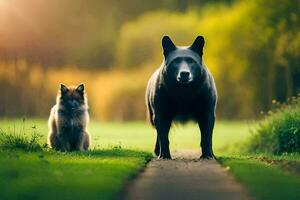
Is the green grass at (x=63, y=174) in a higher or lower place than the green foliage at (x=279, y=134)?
lower

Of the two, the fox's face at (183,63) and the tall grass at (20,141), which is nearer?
the fox's face at (183,63)

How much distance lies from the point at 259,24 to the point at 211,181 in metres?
29.0

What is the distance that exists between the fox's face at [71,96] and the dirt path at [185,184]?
3.00 meters

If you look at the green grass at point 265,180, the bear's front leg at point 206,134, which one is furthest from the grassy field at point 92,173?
the bear's front leg at point 206,134

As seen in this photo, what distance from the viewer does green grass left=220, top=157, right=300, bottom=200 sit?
12562 millimetres

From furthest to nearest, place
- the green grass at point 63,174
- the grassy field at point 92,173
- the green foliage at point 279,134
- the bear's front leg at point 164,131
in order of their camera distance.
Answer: the green foliage at point 279,134 < the bear's front leg at point 164,131 < the grassy field at point 92,173 < the green grass at point 63,174

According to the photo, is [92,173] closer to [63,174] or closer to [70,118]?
[63,174]

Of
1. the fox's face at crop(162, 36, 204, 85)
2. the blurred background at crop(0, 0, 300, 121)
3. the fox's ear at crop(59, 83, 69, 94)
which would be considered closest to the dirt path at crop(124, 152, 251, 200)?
the fox's face at crop(162, 36, 204, 85)

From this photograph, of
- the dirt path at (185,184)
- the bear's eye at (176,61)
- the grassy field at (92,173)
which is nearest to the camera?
the grassy field at (92,173)

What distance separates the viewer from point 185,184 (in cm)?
1387

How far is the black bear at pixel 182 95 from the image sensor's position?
18.5 metres

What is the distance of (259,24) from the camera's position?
4256cm

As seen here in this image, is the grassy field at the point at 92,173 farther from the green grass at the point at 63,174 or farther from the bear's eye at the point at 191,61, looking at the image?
the bear's eye at the point at 191,61

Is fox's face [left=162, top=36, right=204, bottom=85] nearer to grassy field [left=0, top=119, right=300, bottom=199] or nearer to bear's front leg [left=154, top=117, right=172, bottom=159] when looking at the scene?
bear's front leg [left=154, top=117, right=172, bottom=159]
